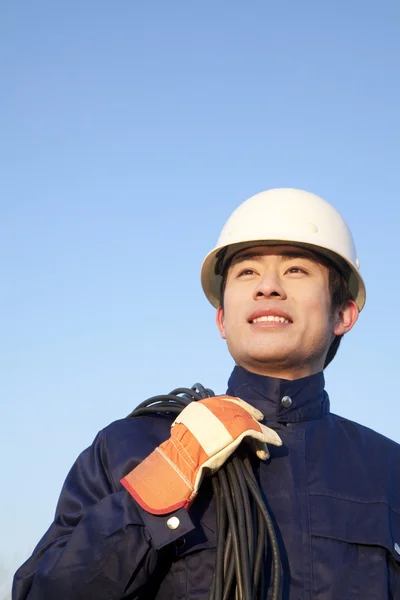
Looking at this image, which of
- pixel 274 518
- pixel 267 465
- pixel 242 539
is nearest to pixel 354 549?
pixel 274 518

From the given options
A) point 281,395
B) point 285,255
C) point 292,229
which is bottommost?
point 281,395

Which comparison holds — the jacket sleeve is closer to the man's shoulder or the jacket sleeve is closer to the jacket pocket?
the jacket pocket

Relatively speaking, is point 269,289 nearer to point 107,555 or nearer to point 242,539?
point 242,539

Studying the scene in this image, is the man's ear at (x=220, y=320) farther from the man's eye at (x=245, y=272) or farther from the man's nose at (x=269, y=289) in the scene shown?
the man's nose at (x=269, y=289)

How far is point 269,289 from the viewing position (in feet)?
14.8

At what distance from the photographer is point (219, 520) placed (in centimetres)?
366

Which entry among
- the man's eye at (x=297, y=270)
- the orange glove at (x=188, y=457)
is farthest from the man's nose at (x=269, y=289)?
the orange glove at (x=188, y=457)

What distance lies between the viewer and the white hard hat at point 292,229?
15.7 feet

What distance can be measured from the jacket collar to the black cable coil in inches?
20.6

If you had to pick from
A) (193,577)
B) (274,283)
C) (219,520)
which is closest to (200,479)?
(219,520)

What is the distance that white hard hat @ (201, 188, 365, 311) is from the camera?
4.79m

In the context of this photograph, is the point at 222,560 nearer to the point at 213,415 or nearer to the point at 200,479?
the point at 200,479

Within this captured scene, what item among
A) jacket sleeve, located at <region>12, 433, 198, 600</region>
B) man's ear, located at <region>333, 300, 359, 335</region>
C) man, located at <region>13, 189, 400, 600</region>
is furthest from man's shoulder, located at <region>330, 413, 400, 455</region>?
jacket sleeve, located at <region>12, 433, 198, 600</region>

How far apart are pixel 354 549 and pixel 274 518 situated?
388 mm
